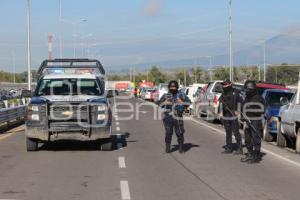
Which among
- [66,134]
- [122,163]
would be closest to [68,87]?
[66,134]

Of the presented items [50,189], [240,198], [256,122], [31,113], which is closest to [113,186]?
[50,189]

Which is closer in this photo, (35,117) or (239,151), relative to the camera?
(35,117)

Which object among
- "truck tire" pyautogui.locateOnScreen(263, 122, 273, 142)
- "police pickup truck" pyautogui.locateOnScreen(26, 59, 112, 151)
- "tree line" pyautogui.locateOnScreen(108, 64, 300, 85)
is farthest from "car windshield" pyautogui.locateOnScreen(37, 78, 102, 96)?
"tree line" pyautogui.locateOnScreen(108, 64, 300, 85)

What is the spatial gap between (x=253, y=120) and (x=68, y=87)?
5.53 m

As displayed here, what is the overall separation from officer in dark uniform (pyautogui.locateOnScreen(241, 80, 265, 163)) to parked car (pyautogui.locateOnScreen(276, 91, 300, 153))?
2.25m

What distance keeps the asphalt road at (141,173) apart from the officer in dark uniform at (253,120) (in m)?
0.31

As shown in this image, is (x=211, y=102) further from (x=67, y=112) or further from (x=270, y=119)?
(x=67, y=112)

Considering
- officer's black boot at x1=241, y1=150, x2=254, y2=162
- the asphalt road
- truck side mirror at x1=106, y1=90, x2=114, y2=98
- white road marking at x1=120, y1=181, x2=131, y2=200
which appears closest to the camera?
white road marking at x1=120, y1=181, x2=131, y2=200

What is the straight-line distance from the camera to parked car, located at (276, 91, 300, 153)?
50.8ft

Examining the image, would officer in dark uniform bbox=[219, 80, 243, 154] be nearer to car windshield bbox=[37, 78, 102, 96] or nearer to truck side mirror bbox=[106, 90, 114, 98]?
truck side mirror bbox=[106, 90, 114, 98]

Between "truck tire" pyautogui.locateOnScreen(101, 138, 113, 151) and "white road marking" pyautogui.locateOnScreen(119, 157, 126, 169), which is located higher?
"truck tire" pyautogui.locateOnScreen(101, 138, 113, 151)

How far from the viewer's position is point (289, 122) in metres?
16.0

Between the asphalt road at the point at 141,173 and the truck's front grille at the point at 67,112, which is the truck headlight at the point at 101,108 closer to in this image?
the truck's front grille at the point at 67,112

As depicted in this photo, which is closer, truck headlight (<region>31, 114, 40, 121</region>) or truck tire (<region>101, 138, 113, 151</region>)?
truck headlight (<region>31, 114, 40, 121</region>)
